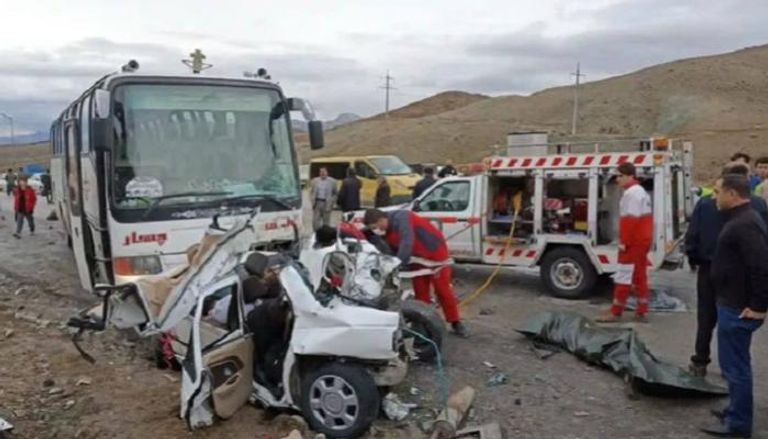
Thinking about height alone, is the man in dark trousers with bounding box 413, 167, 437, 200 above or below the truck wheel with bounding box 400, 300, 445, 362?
above

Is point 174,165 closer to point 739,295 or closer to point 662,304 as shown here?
point 739,295

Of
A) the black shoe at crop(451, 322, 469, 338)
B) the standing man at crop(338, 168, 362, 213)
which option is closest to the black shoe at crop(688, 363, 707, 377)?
the black shoe at crop(451, 322, 469, 338)

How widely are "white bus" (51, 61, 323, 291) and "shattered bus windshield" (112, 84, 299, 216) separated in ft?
0.03

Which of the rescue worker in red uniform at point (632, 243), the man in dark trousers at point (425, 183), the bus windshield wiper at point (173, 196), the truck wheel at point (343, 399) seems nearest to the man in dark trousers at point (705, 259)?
the rescue worker in red uniform at point (632, 243)

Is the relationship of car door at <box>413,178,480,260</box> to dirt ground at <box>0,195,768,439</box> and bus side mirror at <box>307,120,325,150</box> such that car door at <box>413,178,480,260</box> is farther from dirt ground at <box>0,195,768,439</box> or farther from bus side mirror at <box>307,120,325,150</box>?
bus side mirror at <box>307,120,325,150</box>

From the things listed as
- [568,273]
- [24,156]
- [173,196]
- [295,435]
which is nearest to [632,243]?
[568,273]

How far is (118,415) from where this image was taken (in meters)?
5.54

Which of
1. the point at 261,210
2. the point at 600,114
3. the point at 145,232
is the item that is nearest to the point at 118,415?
the point at 145,232

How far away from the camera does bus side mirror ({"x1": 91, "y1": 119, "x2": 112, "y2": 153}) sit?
7102 mm

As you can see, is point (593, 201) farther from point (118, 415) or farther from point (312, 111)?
point (118, 415)

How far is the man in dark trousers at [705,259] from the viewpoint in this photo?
6.26 meters

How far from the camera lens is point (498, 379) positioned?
641 centimetres

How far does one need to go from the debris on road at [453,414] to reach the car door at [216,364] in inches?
Answer: 56.3

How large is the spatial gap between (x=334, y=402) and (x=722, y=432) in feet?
8.93
